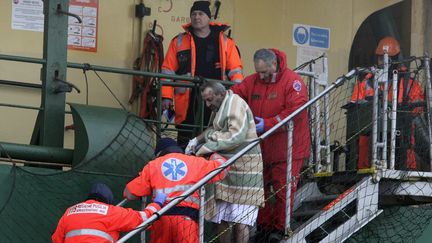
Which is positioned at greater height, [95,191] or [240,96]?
[240,96]

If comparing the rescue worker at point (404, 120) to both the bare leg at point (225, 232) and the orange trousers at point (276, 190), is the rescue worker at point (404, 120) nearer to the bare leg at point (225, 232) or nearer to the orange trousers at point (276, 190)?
the orange trousers at point (276, 190)

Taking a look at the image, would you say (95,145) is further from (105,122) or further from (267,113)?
(267,113)

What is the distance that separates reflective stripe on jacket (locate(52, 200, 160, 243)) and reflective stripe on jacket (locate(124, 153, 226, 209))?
28cm

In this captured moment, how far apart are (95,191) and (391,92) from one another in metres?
2.88

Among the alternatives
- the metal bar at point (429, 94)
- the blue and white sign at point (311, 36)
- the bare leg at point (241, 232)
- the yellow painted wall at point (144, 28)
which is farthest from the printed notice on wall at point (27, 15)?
the metal bar at point (429, 94)

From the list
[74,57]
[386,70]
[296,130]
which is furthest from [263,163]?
[74,57]

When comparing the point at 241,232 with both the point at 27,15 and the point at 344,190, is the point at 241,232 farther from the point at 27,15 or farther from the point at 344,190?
the point at 27,15

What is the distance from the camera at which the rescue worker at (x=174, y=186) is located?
7496 mm

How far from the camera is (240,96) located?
8.59 m

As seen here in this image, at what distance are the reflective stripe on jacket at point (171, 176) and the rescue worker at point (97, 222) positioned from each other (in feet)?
0.85

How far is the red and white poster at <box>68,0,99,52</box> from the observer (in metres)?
11.2

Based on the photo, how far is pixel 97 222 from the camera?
23.3ft

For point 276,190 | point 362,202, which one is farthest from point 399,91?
point 276,190

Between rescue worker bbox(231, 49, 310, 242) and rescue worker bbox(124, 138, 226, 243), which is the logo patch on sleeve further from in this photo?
rescue worker bbox(124, 138, 226, 243)
